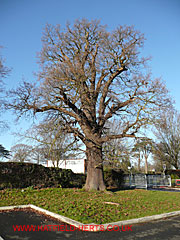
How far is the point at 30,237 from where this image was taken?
18.0 ft

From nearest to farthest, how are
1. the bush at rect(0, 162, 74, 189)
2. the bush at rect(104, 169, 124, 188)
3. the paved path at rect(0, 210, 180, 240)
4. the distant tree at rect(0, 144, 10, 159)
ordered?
the paved path at rect(0, 210, 180, 240) < the bush at rect(0, 162, 74, 189) < the bush at rect(104, 169, 124, 188) < the distant tree at rect(0, 144, 10, 159)

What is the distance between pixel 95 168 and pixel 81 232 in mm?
8551

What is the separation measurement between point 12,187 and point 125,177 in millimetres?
12828

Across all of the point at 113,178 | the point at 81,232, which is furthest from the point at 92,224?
the point at 113,178

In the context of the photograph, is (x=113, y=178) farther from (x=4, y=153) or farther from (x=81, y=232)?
(x=4, y=153)

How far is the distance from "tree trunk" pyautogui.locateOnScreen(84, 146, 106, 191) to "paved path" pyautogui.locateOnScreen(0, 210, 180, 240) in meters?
7.13

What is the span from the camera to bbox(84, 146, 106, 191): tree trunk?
1445 cm

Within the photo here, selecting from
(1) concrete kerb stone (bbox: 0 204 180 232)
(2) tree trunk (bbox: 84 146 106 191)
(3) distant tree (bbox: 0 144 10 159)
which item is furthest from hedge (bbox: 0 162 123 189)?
(3) distant tree (bbox: 0 144 10 159)

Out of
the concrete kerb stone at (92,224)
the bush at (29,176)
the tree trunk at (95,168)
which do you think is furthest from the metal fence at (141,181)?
the concrete kerb stone at (92,224)

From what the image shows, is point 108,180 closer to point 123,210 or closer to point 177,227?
point 123,210

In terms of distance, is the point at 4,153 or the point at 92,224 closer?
the point at 92,224

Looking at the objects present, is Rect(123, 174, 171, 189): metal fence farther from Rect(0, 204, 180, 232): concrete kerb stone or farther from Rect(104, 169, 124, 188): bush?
Rect(0, 204, 180, 232): concrete kerb stone

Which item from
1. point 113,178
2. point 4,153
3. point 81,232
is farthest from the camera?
point 4,153

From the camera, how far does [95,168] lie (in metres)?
14.6
